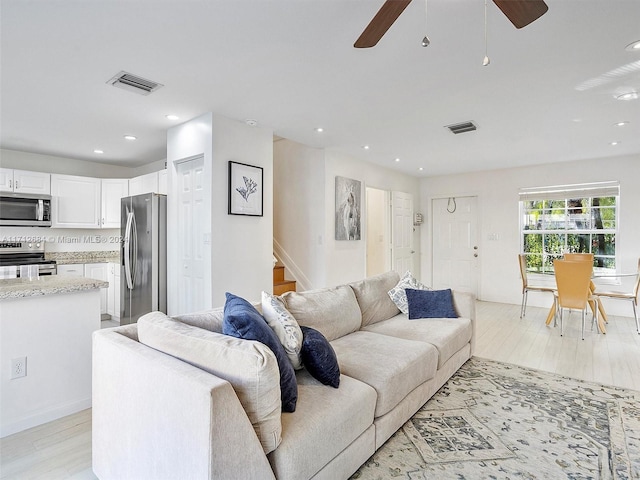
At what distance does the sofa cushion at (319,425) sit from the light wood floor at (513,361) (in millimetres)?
1177

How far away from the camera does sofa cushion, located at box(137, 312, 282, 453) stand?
1246 mm

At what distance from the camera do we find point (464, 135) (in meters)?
4.18

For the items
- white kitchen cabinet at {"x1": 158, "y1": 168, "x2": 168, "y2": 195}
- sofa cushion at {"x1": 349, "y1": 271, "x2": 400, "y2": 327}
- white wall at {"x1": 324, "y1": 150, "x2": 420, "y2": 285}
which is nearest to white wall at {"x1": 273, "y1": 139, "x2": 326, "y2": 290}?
white wall at {"x1": 324, "y1": 150, "x2": 420, "y2": 285}

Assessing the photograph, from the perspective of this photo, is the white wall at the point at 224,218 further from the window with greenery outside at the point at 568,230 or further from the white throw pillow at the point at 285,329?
the window with greenery outside at the point at 568,230

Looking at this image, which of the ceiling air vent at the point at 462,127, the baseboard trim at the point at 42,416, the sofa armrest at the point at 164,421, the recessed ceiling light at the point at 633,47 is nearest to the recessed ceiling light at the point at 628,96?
the recessed ceiling light at the point at 633,47

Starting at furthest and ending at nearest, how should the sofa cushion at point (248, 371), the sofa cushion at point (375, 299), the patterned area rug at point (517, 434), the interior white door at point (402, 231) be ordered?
the interior white door at point (402, 231), the sofa cushion at point (375, 299), the patterned area rug at point (517, 434), the sofa cushion at point (248, 371)

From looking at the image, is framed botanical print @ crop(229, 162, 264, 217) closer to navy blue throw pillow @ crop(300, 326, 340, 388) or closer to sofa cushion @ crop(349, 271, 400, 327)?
sofa cushion @ crop(349, 271, 400, 327)

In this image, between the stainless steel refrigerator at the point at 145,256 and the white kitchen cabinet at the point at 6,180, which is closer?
the stainless steel refrigerator at the point at 145,256

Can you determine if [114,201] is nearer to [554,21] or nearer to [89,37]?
[89,37]

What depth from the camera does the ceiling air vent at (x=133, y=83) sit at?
2637 mm

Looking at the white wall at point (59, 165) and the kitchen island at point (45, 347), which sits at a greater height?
the white wall at point (59, 165)

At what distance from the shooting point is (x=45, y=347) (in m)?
2.27

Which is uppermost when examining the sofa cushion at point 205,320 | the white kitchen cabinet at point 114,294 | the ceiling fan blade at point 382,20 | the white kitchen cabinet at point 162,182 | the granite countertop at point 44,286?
the ceiling fan blade at point 382,20

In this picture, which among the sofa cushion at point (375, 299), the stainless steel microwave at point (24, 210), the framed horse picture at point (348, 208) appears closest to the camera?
the sofa cushion at point (375, 299)
